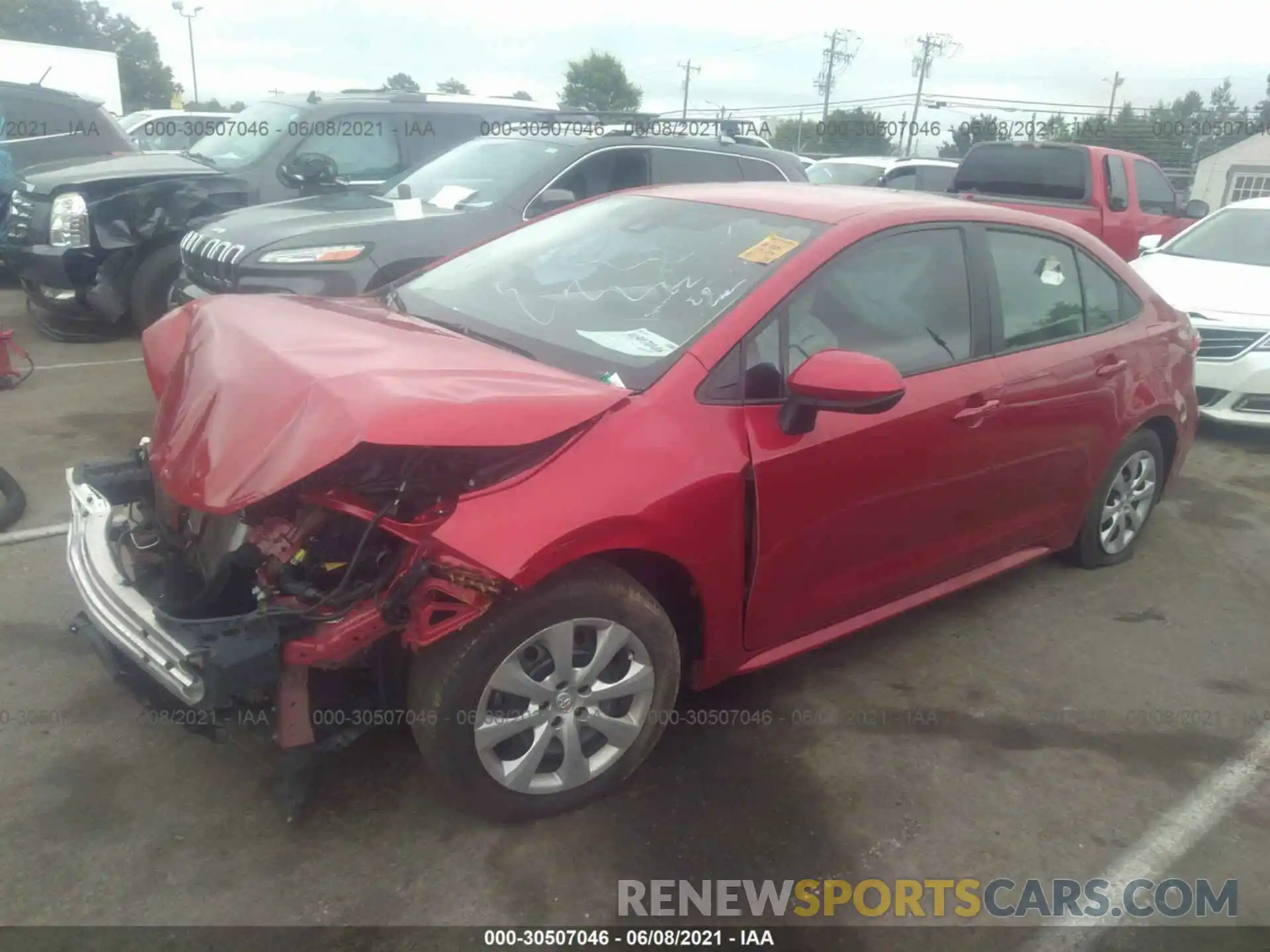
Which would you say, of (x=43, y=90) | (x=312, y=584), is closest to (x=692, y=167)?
(x=312, y=584)

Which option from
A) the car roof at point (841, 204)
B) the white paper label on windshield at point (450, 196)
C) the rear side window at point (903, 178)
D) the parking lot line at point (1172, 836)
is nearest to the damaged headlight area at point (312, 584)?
the car roof at point (841, 204)

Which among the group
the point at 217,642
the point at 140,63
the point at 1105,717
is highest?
the point at 140,63

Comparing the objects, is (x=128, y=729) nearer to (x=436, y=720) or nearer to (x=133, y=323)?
(x=436, y=720)

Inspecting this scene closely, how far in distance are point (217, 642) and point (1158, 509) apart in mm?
4935

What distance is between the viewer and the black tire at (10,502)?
13.7ft

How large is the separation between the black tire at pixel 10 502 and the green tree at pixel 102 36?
63.9 meters

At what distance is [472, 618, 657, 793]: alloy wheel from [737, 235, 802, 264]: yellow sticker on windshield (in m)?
1.22

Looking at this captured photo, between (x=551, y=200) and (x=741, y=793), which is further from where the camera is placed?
(x=551, y=200)

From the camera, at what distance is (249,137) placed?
817cm

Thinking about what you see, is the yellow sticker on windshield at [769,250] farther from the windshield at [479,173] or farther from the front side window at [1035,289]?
the windshield at [479,173]

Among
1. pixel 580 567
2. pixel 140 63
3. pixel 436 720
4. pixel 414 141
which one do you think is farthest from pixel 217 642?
pixel 140 63

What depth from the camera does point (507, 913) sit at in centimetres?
238

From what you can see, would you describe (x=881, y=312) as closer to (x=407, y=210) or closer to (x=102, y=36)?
(x=407, y=210)

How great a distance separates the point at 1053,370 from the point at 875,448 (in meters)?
1.07
